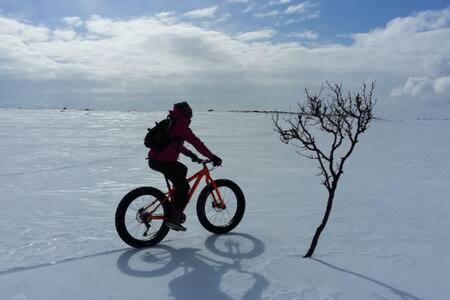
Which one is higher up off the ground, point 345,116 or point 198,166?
point 345,116

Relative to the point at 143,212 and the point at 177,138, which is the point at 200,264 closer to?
the point at 143,212

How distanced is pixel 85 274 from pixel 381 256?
12.2 feet

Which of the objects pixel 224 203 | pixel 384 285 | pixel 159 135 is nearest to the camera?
pixel 384 285

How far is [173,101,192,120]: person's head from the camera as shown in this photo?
18.7ft

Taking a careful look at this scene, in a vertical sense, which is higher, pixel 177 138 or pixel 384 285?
pixel 177 138

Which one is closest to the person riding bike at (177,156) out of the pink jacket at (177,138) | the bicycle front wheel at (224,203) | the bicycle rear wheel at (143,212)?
the pink jacket at (177,138)

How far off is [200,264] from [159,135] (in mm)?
1807

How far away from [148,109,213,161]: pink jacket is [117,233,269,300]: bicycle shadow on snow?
1313mm

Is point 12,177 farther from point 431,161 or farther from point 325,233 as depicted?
point 431,161

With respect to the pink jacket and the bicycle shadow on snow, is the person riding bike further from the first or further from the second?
the bicycle shadow on snow

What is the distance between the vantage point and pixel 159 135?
5676mm

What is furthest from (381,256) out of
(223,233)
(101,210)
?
(101,210)

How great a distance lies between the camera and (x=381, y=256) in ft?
17.6

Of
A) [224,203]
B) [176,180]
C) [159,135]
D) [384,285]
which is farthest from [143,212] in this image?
[384,285]
